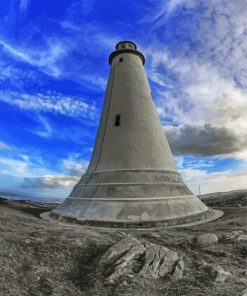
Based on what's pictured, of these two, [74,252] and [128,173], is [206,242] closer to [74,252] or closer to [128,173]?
[74,252]

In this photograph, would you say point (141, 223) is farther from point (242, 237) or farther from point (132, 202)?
point (242, 237)

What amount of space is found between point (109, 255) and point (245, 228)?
4897mm

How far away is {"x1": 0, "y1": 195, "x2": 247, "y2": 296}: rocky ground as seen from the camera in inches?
174

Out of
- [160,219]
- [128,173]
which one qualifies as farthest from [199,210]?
[128,173]

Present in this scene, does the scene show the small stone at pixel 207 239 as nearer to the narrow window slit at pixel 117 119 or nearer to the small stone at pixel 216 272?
the small stone at pixel 216 272

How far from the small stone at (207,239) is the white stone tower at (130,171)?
2295mm

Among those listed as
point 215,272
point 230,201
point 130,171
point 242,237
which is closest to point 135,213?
point 130,171

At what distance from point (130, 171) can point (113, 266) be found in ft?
19.8

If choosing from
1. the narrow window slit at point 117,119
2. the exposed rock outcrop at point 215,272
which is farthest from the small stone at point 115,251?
the narrow window slit at point 117,119

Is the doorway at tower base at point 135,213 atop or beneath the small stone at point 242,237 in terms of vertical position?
atop

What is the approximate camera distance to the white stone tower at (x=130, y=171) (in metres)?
9.56

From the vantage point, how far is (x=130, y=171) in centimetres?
1092

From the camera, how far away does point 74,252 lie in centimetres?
562

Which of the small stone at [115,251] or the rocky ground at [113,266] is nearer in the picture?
the rocky ground at [113,266]
